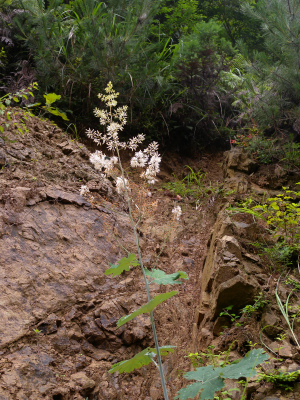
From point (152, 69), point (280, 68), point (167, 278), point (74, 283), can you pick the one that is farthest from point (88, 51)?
point (167, 278)

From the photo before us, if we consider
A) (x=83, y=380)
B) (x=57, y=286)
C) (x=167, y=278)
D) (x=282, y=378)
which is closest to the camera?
(x=167, y=278)

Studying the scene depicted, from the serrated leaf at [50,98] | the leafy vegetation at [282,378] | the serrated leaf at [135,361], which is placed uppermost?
the serrated leaf at [135,361]

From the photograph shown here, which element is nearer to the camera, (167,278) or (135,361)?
(135,361)

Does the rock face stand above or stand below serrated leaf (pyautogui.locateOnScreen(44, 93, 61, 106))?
below

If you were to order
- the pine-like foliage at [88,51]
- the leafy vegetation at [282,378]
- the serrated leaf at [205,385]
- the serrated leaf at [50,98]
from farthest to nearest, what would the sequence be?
the pine-like foliage at [88,51] < the serrated leaf at [50,98] < the leafy vegetation at [282,378] < the serrated leaf at [205,385]

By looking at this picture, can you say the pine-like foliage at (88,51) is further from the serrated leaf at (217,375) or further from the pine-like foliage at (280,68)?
the serrated leaf at (217,375)

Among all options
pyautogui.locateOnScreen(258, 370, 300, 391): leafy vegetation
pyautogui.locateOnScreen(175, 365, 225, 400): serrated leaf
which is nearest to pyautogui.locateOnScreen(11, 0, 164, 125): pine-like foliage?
pyautogui.locateOnScreen(258, 370, 300, 391): leafy vegetation

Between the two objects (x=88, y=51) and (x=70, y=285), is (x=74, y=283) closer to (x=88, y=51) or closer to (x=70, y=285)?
(x=70, y=285)

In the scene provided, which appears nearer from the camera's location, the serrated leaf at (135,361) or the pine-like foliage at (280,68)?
the serrated leaf at (135,361)

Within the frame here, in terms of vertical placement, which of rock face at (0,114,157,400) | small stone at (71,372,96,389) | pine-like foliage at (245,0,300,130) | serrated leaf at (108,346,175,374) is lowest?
small stone at (71,372,96,389)

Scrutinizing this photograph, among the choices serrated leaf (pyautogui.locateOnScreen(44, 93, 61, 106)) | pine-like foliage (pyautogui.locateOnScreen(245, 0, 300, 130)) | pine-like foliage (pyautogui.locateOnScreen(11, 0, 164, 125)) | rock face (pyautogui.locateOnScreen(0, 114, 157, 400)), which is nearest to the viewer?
rock face (pyautogui.locateOnScreen(0, 114, 157, 400))

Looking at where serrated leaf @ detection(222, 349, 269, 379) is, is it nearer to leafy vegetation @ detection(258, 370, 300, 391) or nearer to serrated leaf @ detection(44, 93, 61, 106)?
leafy vegetation @ detection(258, 370, 300, 391)

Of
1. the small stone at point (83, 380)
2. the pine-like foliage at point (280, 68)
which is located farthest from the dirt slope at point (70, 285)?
the pine-like foliage at point (280, 68)

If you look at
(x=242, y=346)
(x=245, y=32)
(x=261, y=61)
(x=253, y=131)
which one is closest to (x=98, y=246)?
(x=242, y=346)
